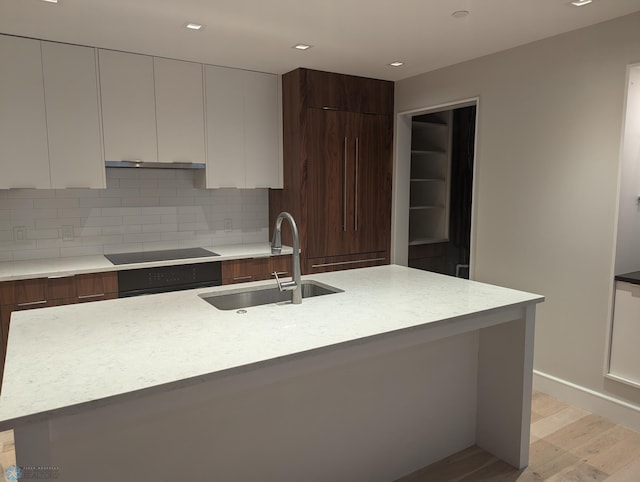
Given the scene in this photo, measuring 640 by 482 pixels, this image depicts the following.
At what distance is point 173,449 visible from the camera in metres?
1.69

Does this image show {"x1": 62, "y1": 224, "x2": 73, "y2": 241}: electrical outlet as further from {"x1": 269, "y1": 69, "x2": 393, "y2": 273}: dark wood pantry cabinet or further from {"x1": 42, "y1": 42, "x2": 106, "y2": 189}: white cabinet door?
{"x1": 269, "y1": 69, "x2": 393, "y2": 273}: dark wood pantry cabinet

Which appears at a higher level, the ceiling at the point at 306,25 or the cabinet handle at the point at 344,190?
the ceiling at the point at 306,25

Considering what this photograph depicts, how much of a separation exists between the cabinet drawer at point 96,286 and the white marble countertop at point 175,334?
1.21 m

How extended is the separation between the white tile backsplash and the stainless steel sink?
1921 millimetres

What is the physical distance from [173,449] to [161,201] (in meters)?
2.74

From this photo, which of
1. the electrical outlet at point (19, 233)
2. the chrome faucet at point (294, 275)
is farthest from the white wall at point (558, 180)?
the electrical outlet at point (19, 233)

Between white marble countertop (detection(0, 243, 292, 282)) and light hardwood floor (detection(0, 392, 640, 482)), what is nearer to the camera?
light hardwood floor (detection(0, 392, 640, 482))

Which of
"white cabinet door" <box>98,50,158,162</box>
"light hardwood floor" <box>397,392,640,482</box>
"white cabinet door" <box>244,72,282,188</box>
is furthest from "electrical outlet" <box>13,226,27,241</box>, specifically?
"light hardwood floor" <box>397,392,640,482</box>

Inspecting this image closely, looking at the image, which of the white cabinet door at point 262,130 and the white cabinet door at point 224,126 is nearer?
the white cabinet door at point 224,126

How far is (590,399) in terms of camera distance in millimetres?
3014

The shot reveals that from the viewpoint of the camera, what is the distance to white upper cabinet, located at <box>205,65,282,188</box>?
12.8 ft

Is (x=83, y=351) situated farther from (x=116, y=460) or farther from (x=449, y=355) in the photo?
(x=449, y=355)

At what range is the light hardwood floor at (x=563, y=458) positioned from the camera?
2316 mm

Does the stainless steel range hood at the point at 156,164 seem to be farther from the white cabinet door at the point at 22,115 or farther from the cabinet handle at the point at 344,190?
the cabinet handle at the point at 344,190
